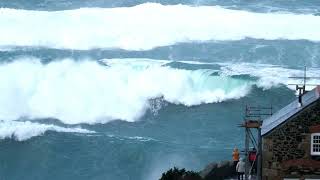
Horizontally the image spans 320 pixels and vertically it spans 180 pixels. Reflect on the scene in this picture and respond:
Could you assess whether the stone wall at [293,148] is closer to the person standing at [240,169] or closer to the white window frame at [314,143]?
the white window frame at [314,143]

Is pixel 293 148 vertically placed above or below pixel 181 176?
above

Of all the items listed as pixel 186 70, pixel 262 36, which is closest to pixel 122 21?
pixel 262 36

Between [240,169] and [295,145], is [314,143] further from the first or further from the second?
[240,169]

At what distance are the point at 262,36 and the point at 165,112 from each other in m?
21.2

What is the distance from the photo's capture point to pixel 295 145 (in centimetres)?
2311

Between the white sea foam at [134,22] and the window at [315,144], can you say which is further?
the white sea foam at [134,22]

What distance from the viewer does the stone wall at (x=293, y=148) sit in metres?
23.0

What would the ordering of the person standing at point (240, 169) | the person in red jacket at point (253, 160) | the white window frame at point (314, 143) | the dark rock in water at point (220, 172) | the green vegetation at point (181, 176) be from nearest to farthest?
the white window frame at point (314, 143) < the person in red jacket at point (253, 160) < the person standing at point (240, 169) < the green vegetation at point (181, 176) < the dark rock in water at point (220, 172)

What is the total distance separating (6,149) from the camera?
135 ft

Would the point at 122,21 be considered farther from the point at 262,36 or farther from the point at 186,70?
the point at 186,70

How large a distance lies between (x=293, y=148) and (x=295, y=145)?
0.28ft

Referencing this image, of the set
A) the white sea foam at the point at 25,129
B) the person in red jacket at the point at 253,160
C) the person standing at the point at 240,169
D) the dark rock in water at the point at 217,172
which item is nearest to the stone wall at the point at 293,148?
the person in red jacket at the point at 253,160

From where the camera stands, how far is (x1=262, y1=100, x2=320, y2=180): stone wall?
75.6 ft

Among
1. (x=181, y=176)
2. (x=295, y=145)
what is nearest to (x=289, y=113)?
(x=295, y=145)
